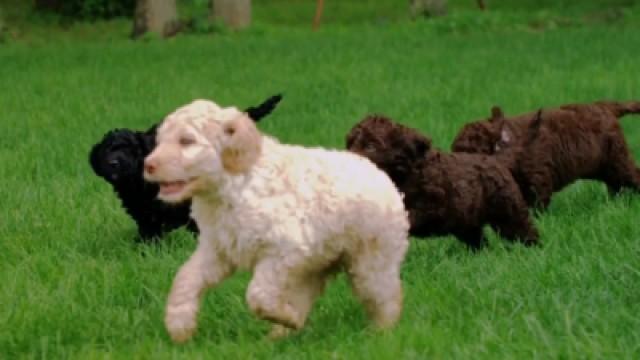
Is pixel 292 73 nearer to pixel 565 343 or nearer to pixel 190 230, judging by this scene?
pixel 190 230

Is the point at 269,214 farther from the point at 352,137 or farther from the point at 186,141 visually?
the point at 352,137

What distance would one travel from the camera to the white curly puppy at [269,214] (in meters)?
5.13

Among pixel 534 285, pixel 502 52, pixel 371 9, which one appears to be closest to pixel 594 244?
pixel 534 285

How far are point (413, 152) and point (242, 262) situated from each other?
2136 millimetres

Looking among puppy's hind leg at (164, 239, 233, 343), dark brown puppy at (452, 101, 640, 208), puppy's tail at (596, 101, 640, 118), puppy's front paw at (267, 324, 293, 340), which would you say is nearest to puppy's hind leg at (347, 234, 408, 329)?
puppy's front paw at (267, 324, 293, 340)

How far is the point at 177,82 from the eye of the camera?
17.1 metres

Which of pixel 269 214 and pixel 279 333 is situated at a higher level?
pixel 269 214

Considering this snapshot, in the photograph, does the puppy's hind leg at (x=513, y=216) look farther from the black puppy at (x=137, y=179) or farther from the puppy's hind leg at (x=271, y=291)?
the puppy's hind leg at (x=271, y=291)

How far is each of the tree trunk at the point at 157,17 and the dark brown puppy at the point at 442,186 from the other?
2076 centimetres

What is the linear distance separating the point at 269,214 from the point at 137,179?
9.52ft

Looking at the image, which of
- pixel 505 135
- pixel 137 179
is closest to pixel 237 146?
pixel 137 179

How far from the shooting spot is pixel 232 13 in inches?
1093

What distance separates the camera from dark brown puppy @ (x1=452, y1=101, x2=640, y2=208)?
27.3ft

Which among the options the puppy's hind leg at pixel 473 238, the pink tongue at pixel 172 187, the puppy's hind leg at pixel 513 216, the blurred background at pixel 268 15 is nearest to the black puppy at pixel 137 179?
the puppy's hind leg at pixel 473 238
